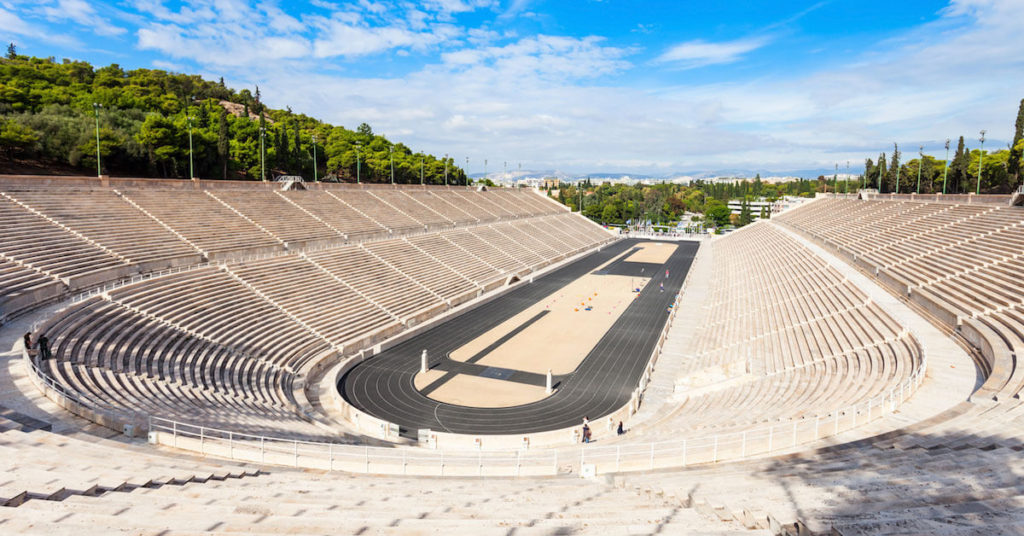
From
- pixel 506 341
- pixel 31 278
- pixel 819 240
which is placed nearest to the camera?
pixel 31 278

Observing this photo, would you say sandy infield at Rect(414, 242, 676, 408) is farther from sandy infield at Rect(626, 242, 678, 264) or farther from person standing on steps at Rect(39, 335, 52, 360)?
sandy infield at Rect(626, 242, 678, 264)

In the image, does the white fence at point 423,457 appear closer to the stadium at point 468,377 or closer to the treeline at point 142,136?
the stadium at point 468,377

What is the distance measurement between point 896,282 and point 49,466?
1169 inches

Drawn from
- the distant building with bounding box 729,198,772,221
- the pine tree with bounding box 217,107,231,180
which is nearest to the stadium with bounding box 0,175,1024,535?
the pine tree with bounding box 217,107,231,180

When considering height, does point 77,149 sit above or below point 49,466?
above

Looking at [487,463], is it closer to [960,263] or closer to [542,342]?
[542,342]

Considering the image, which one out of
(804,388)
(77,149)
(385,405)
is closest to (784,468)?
(804,388)

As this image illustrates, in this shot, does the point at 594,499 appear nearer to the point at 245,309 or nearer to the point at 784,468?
the point at 784,468

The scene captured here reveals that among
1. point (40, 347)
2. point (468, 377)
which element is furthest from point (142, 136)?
point (468, 377)

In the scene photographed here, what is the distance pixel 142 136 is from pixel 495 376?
126 feet

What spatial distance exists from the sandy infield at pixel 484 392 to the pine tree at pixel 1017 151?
58.4 meters

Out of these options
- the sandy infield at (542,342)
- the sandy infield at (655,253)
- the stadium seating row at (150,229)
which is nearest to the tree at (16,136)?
the stadium seating row at (150,229)

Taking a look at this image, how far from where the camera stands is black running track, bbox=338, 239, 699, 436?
17531mm

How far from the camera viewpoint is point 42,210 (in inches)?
898
